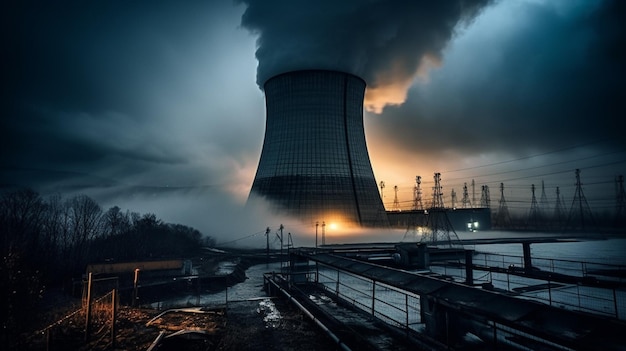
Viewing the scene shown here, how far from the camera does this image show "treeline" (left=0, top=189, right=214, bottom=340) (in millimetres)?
23406

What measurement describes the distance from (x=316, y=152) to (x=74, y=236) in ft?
67.9

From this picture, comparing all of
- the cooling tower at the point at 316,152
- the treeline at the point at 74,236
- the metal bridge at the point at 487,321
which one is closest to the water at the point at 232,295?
the cooling tower at the point at 316,152

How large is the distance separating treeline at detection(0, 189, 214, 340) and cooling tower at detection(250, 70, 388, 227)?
10.9m

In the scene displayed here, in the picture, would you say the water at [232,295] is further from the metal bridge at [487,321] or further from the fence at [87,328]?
the metal bridge at [487,321]

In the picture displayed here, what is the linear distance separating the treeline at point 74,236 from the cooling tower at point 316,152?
10902 mm

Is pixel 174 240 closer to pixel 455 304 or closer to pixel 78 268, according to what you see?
pixel 78 268

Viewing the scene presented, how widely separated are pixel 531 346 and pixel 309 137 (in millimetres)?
16895

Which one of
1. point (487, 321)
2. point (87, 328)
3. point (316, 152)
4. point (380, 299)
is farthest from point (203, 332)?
point (316, 152)

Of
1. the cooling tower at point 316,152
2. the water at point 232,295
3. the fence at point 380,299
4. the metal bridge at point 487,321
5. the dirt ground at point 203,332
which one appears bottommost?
the water at point 232,295

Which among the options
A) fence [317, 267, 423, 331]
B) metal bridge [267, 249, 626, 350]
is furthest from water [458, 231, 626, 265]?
metal bridge [267, 249, 626, 350]

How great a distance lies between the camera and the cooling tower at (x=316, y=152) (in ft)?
71.9

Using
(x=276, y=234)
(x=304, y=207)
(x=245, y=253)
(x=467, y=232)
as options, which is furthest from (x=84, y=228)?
(x=467, y=232)

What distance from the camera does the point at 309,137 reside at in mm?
21734

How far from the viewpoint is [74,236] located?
28.4 metres
